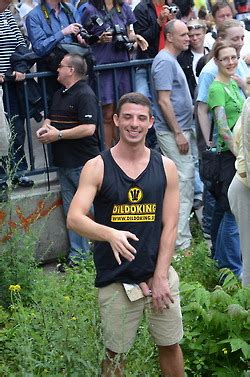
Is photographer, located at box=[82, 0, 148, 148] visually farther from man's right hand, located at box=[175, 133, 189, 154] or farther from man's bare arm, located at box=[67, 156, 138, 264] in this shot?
man's bare arm, located at box=[67, 156, 138, 264]

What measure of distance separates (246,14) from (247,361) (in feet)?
23.4

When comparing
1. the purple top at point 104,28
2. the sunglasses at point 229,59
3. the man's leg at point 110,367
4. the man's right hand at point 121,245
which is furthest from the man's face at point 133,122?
the purple top at point 104,28

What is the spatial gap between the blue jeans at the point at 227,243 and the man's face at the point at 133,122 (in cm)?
236

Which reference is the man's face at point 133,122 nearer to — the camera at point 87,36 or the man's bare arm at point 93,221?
the man's bare arm at point 93,221

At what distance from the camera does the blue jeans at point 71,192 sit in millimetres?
7738

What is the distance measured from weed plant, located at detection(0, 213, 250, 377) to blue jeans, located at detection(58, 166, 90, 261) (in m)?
0.47

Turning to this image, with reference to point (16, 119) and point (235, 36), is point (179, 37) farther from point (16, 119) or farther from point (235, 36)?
point (16, 119)

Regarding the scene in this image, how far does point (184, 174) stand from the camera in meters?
8.26

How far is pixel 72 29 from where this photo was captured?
8.12 meters

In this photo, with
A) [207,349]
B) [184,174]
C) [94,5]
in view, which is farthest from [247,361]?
[94,5]

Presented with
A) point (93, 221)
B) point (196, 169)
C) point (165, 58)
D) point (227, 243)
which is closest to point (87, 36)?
point (165, 58)

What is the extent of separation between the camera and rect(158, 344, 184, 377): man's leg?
520cm

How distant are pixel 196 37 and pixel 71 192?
233cm

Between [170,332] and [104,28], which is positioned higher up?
[104,28]
